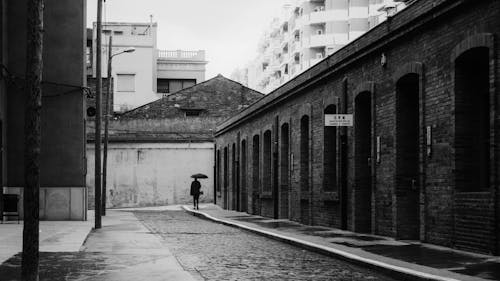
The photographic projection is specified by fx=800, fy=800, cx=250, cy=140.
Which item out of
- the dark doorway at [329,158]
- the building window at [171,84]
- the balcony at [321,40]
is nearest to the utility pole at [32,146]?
the dark doorway at [329,158]

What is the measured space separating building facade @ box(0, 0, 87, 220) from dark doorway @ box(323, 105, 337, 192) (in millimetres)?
9133

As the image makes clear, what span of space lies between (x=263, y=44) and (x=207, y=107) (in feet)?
168

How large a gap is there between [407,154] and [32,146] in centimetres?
993

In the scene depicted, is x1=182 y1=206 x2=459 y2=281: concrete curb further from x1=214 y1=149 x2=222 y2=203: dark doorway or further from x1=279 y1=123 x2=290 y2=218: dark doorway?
x1=214 y1=149 x2=222 y2=203: dark doorway

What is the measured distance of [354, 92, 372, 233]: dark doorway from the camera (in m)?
19.6

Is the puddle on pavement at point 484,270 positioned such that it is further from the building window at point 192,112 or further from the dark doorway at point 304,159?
the building window at point 192,112

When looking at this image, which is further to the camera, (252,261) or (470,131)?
(470,131)

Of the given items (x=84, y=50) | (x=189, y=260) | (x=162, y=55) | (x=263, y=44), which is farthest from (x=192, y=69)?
(x=189, y=260)

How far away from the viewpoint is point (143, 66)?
6831cm

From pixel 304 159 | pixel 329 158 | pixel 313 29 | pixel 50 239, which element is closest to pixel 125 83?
pixel 313 29

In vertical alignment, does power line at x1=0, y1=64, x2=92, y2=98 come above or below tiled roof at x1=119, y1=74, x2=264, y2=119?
below

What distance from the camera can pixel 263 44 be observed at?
106m

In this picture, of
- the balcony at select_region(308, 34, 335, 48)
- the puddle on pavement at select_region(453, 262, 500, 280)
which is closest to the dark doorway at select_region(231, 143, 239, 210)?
the puddle on pavement at select_region(453, 262, 500, 280)

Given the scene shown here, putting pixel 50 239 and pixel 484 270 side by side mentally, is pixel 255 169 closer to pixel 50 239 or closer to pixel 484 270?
pixel 50 239
